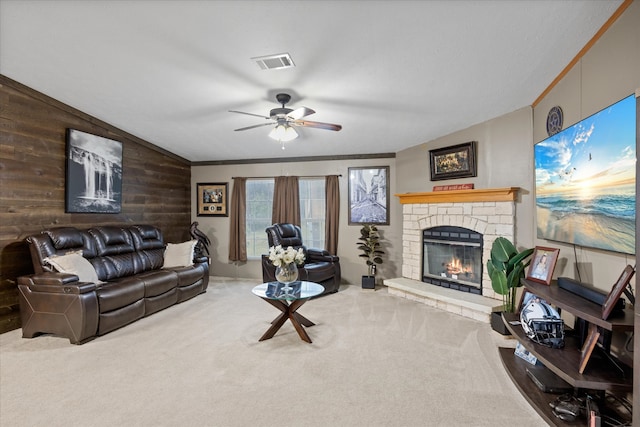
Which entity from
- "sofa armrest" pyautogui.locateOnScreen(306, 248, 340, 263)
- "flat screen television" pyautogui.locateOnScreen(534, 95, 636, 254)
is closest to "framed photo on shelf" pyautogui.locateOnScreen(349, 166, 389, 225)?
"sofa armrest" pyautogui.locateOnScreen(306, 248, 340, 263)

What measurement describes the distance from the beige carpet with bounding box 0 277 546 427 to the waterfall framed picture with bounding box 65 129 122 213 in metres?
1.77

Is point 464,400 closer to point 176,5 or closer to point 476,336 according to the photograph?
point 476,336

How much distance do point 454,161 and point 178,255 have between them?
4497mm

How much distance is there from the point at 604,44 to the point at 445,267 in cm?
332

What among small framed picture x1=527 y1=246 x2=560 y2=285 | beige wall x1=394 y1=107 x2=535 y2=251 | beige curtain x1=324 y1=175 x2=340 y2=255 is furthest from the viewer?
beige curtain x1=324 y1=175 x2=340 y2=255

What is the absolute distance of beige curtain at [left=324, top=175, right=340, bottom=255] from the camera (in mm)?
6152

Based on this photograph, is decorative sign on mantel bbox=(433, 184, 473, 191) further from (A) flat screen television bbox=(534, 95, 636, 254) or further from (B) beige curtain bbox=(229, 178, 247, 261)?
(B) beige curtain bbox=(229, 178, 247, 261)

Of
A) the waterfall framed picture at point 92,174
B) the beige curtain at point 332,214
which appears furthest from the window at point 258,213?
the waterfall framed picture at point 92,174

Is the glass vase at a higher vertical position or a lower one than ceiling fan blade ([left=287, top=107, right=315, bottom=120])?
lower

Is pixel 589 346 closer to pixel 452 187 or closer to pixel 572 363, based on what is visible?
pixel 572 363

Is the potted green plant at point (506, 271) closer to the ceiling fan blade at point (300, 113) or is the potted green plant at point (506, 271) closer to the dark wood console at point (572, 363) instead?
the dark wood console at point (572, 363)

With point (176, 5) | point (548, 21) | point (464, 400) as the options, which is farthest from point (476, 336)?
point (176, 5)

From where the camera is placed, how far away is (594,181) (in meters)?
2.29

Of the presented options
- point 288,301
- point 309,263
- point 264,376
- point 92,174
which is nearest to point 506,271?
point 288,301
